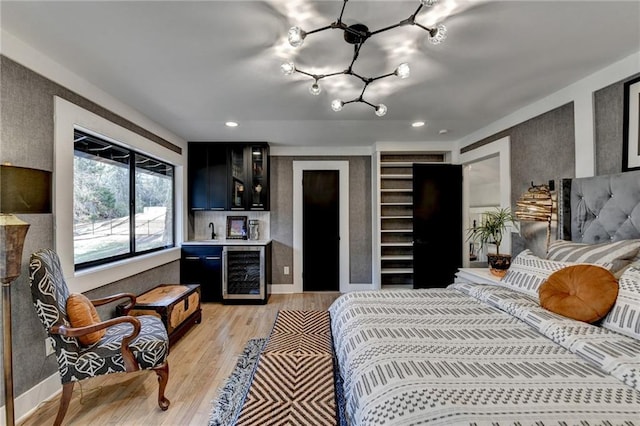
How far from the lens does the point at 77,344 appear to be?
1.76 m

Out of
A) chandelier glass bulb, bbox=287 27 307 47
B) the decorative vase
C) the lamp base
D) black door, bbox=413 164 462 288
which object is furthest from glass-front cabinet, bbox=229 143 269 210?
the decorative vase

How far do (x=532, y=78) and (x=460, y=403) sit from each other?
2497 millimetres

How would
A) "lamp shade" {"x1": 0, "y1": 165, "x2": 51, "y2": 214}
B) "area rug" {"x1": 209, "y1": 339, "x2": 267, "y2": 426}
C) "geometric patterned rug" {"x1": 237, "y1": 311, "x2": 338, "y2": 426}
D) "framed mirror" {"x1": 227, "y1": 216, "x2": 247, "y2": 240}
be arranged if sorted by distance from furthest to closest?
"framed mirror" {"x1": 227, "y1": 216, "x2": 247, "y2": 240} < "area rug" {"x1": 209, "y1": 339, "x2": 267, "y2": 426} < "lamp shade" {"x1": 0, "y1": 165, "x2": 51, "y2": 214} < "geometric patterned rug" {"x1": 237, "y1": 311, "x2": 338, "y2": 426}

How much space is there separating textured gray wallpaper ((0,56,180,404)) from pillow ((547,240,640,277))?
3.65 meters

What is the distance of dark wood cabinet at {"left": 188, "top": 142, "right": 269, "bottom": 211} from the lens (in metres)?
4.21

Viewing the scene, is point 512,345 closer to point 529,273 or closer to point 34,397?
point 529,273

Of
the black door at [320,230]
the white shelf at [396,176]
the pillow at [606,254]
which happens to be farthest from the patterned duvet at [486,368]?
the white shelf at [396,176]

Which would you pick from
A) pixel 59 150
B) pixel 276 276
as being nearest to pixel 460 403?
pixel 59 150

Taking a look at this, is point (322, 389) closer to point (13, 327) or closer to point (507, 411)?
point (507, 411)

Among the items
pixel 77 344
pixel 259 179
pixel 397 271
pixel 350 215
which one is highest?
pixel 259 179

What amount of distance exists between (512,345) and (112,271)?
3105 millimetres

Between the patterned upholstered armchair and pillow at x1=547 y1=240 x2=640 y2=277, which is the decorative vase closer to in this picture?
pillow at x1=547 y1=240 x2=640 y2=277

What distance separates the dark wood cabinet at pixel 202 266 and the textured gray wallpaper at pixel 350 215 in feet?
3.10

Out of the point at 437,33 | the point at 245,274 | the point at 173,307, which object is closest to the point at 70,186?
the point at 173,307
